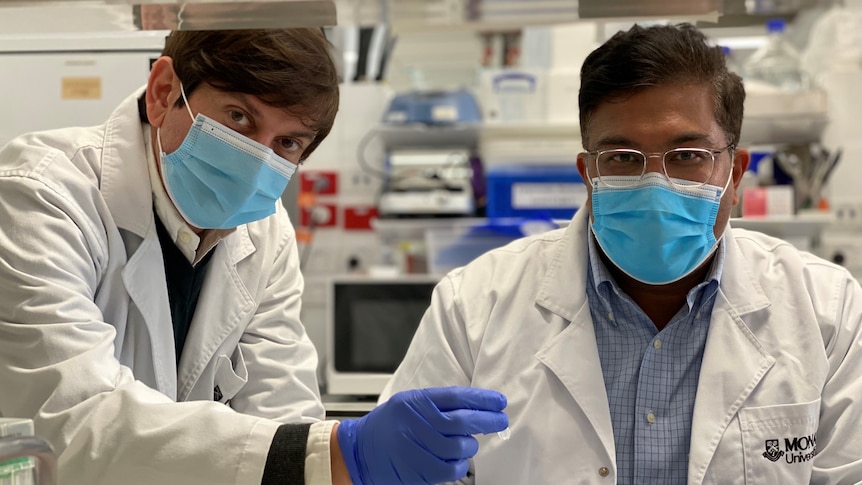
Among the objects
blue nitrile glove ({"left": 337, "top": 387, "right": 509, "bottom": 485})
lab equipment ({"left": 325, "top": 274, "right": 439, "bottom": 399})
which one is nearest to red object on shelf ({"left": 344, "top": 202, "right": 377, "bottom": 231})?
lab equipment ({"left": 325, "top": 274, "right": 439, "bottom": 399})

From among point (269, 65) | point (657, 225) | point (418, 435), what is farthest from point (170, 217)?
point (657, 225)

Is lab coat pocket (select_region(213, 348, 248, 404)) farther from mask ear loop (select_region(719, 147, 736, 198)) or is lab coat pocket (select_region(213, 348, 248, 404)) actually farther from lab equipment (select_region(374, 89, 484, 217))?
lab equipment (select_region(374, 89, 484, 217))

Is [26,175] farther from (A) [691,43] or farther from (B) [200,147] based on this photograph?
(A) [691,43]

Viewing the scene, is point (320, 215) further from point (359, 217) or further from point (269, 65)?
point (269, 65)

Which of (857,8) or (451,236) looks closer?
(857,8)

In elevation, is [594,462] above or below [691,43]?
below

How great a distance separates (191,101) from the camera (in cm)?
119

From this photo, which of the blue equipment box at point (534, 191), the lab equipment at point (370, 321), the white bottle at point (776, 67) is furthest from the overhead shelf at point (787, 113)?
the lab equipment at point (370, 321)

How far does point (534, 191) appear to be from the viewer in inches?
141

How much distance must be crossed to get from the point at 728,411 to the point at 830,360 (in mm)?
190

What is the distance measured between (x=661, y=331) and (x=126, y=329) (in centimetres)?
83

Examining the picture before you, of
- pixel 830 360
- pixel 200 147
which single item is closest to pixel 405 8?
pixel 200 147

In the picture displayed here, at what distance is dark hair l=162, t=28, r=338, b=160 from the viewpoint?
1.11m

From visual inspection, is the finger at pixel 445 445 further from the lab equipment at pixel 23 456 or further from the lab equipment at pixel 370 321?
the lab equipment at pixel 370 321
